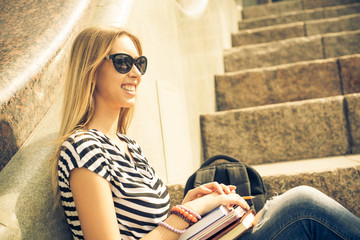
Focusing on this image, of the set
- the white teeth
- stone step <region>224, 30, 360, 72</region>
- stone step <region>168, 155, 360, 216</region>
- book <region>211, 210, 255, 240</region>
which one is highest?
stone step <region>224, 30, 360, 72</region>

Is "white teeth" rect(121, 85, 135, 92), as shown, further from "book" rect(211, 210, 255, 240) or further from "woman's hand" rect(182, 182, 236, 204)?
"book" rect(211, 210, 255, 240)

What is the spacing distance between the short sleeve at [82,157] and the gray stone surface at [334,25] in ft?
12.5

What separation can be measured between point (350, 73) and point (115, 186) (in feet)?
8.53

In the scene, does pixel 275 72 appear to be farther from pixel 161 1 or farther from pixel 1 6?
pixel 1 6

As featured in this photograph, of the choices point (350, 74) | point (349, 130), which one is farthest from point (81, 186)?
point (350, 74)

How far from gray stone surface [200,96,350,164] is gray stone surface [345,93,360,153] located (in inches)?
1.8

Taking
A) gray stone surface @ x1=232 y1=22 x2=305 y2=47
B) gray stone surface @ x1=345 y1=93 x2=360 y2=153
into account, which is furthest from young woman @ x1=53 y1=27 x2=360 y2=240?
gray stone surface @ x1=232 y1=22 x2=305 y2=47

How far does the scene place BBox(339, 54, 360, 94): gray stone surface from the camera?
3109 mm

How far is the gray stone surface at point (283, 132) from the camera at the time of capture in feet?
8.63

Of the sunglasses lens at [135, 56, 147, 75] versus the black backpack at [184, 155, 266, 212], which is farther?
the black backpack at [184, 155, 266, 212]

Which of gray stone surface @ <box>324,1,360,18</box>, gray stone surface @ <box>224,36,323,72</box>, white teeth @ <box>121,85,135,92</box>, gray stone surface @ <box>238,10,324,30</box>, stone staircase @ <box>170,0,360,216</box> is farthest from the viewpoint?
gray stone surface @ <box>238,10,324,30</box>

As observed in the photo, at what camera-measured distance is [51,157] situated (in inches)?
52.0

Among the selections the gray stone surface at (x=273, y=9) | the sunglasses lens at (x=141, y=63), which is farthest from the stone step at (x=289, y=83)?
the gray stone surface at (x=273, y=9)

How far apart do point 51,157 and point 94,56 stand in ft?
1.49
